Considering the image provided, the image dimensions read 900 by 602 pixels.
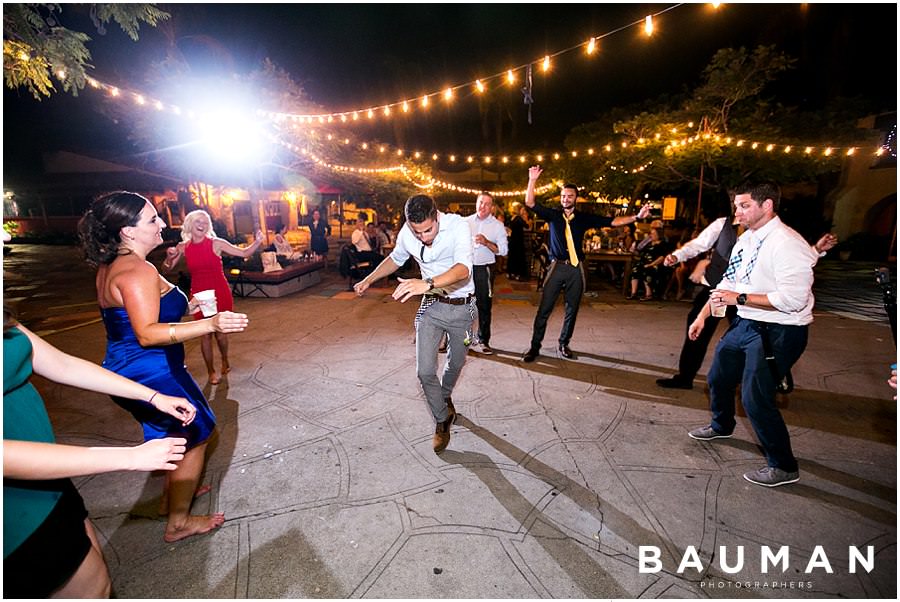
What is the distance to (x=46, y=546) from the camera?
4.20 ft

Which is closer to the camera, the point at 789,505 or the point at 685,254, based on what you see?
the point at 789,505

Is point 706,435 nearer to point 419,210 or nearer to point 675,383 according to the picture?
point 675,383

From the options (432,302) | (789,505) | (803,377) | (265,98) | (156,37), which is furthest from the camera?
(265,98)

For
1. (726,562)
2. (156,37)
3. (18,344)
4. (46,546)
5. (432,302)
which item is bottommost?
(726,562)

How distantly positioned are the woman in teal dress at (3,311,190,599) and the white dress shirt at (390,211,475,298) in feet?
7.23

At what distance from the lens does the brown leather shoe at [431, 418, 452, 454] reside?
3211 millimetres

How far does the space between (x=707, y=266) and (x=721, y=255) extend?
6.9 inches

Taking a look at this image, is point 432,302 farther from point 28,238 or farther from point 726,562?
point 28,238

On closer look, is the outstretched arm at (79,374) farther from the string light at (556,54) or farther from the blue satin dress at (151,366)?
the string light at (556,54)

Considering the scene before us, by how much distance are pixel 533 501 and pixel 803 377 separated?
3.99 m

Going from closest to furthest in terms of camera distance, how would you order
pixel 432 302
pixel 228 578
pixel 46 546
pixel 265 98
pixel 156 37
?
pixel 46 546 < pixel 228 578 < pixel 432 302 < pixel 156 37 < pixel 265 98

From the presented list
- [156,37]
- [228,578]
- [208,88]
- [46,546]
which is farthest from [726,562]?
[156,37]

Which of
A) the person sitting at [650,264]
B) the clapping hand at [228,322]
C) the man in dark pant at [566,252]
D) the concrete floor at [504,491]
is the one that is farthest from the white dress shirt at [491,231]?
the person sitting at [650,264]

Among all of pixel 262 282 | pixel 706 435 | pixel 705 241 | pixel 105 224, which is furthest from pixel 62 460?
pixel 262 282
